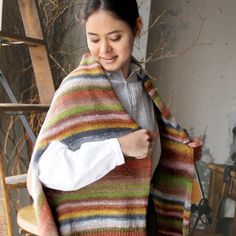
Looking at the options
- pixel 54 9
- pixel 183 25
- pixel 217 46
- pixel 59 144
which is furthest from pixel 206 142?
pixel 59 144

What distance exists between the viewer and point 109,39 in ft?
2.67

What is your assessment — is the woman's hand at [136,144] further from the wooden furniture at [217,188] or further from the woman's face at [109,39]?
the wooden furniture at [217,188]

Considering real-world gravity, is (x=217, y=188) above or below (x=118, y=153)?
below

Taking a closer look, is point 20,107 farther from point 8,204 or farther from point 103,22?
point 103,22

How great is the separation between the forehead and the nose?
2 cm

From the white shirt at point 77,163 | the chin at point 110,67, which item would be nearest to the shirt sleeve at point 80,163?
the white shirt at point 77,163

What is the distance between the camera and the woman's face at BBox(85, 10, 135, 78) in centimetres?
80

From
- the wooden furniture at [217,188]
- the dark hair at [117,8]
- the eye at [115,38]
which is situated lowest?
the wooden furniture at [217,188]

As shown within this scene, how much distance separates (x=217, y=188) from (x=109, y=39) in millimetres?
1504

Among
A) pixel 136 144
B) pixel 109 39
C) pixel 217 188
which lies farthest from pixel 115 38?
pixel 217 188

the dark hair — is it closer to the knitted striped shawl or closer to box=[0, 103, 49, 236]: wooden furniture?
the knitted striped shawl

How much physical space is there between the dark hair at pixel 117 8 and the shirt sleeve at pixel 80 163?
0.91 feet

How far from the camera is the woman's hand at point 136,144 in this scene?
752 millimetres

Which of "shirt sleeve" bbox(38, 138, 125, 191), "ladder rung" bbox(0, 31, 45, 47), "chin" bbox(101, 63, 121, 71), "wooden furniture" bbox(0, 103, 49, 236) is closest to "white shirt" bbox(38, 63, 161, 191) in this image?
"shirt sleeve" bbox(38, 138, 125, 191)
